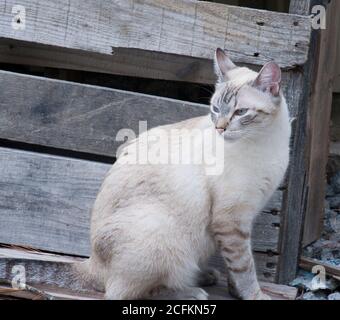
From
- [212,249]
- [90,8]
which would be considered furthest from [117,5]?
[212,249]

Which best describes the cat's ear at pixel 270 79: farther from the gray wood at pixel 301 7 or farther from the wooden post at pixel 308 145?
the gray wood at pixel 301 7

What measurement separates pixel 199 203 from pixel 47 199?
1038 millimetres

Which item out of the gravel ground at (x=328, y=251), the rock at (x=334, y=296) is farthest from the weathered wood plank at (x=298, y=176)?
the rock at (x=334, y=296)

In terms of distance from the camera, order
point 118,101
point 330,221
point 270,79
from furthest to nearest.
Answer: point 330,221 → point 118,101 → point 270,79

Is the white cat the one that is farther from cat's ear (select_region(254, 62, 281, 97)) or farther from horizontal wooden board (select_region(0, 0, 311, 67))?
horizontal wooden board (select_region(0, 0, 311, 67))

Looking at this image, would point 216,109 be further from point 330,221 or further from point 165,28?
point 330,221

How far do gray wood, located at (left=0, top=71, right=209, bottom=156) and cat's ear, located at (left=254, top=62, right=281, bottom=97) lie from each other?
2.08 ft

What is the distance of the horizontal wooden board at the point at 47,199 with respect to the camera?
419 centimetres

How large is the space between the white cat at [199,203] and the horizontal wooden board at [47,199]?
54cm

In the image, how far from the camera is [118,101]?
4.12m

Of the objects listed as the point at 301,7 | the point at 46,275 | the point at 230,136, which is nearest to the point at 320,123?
the point at 301,7

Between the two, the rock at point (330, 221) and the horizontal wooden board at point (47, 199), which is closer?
the horizontal wooden board at point (47, 199)

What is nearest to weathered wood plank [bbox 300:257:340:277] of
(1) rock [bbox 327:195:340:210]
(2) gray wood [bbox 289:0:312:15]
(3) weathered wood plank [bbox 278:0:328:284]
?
(3) weathered wood plank [bbox 278:0:328:284]

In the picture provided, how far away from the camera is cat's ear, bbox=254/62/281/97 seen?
3.40m
